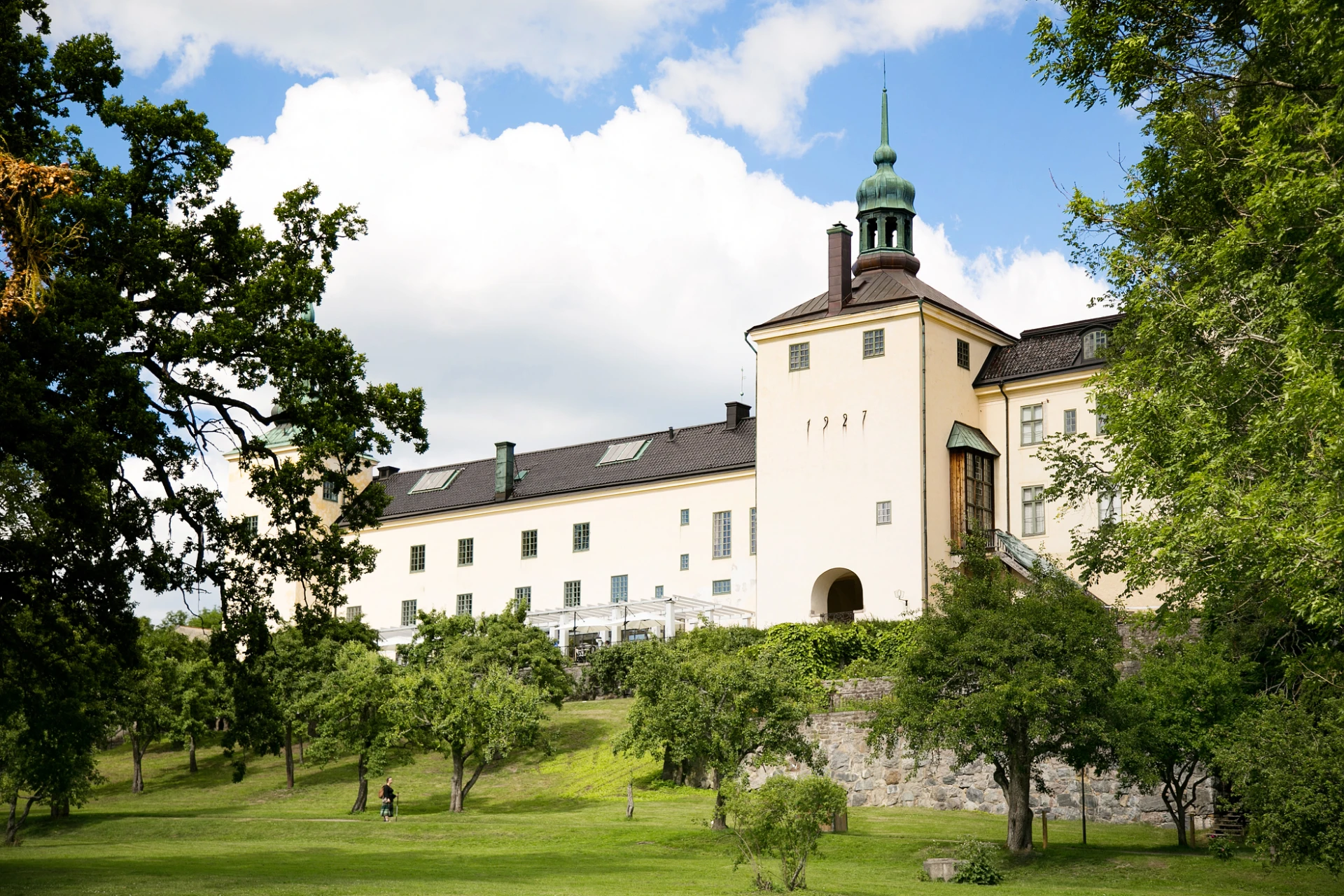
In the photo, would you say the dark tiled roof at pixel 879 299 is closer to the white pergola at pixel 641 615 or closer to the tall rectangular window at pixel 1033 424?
the tall rectangular window at pixel 1033 424

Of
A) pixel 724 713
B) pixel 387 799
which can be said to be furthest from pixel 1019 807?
pixel 387 799

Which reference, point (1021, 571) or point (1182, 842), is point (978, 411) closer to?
point (1021, 571)

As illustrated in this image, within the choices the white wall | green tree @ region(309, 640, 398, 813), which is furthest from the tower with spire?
green tree @ region(309, 640, 398, 813)

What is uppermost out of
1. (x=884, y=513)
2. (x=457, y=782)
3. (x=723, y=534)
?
(x=884, y=513)

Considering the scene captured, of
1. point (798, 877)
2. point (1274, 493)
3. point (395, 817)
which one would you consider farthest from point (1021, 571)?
point (1274, 493)

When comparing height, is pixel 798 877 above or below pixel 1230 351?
below

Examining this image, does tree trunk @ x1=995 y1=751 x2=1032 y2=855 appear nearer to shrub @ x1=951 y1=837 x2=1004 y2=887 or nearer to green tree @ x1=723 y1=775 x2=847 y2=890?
shrub @ x1=951 y1=837 x2=1004 y2=887

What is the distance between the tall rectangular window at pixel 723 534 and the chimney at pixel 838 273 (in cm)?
942

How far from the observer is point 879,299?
155ft

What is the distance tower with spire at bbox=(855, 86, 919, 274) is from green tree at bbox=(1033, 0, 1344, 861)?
93.5 feet

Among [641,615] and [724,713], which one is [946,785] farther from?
[641,615]

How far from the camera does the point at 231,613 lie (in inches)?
816

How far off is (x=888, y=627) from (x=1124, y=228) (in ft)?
69.2

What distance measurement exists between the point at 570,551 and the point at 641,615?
810 centimetres
